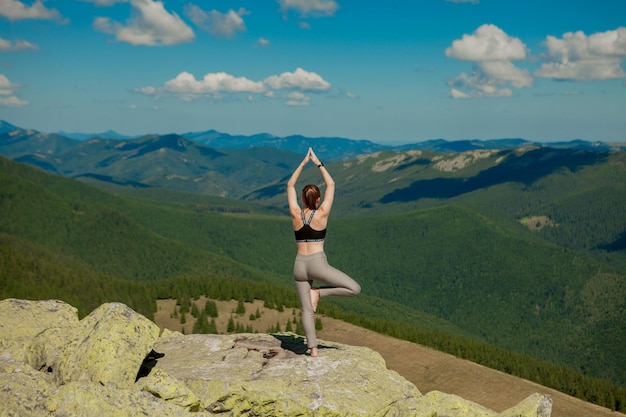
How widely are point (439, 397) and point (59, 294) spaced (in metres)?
176

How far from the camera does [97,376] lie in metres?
23.2

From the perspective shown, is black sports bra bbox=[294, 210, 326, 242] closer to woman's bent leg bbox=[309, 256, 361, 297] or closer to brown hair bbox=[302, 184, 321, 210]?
brown hair bbox=[302, 184, 321, 210]

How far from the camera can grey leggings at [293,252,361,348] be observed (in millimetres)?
26109

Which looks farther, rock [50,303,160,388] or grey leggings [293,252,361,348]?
grey leggings [293,252,361,348]

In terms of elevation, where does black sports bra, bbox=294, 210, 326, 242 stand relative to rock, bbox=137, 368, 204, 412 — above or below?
above

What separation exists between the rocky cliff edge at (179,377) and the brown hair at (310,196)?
29.0ft

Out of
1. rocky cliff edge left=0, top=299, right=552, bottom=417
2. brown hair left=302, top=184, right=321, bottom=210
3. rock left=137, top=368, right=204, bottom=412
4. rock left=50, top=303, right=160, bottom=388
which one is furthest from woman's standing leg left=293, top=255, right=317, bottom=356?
rock left=50, top=303, right=160, bottom=388

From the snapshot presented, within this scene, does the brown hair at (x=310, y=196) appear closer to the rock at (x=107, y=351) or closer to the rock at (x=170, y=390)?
the rock at (x=170, y=390)

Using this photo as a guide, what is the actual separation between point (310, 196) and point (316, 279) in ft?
14.7

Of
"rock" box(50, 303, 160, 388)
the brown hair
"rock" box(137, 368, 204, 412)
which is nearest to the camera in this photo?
"rock" box(137, 368, 204, 412)

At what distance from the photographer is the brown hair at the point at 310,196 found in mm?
25391

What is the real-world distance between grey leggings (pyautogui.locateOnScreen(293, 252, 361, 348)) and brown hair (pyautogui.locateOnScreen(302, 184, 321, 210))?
8.31ft

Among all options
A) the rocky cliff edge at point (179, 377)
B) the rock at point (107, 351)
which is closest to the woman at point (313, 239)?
the rocky cliff edge at point (179, 377)

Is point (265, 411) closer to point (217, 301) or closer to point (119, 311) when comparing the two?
point (119, 311)
